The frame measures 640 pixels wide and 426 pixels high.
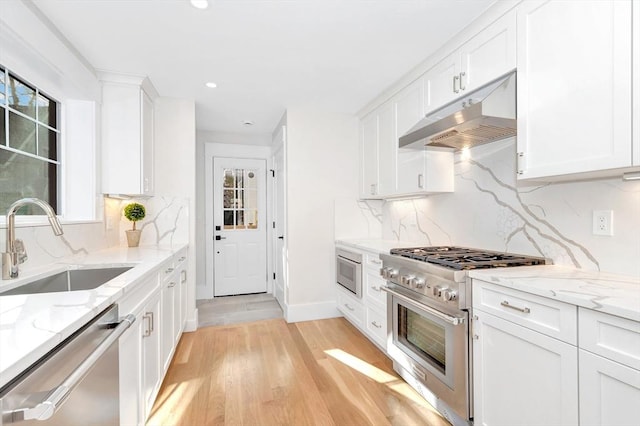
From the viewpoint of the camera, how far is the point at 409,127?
107 inches

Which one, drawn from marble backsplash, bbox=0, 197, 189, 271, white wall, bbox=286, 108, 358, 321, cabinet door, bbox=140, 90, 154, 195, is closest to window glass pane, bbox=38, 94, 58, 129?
cabinet door, bbox=140, 90, 154, 195

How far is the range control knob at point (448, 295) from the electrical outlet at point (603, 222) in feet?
2.55

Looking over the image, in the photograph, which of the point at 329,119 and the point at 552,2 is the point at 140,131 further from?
the point at 552,2

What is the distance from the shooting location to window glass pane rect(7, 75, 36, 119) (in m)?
1.96

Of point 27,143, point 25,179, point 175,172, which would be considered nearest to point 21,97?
point 27,143

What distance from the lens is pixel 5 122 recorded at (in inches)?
74.2

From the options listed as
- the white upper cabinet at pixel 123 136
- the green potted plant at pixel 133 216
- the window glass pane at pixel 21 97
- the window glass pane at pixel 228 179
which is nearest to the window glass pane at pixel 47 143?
the window glass pane at pixel 21 97

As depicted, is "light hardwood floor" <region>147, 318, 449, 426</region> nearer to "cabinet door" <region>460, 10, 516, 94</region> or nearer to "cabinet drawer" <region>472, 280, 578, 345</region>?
"cabinet drawer" <region>472, 280, 578, 345</region>

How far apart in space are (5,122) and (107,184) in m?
0.87

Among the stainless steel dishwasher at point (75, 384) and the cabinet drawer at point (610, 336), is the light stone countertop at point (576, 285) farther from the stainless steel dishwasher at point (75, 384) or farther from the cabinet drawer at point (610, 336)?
the stainless steel dishwasher at point (75, 384)

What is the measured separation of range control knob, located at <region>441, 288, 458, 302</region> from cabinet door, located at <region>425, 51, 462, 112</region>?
1.32 metres

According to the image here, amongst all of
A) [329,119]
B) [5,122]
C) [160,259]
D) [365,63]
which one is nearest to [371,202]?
[329,119]

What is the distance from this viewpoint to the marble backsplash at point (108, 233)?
187cm

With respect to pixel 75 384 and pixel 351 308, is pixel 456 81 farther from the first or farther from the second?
pixel 75 384
